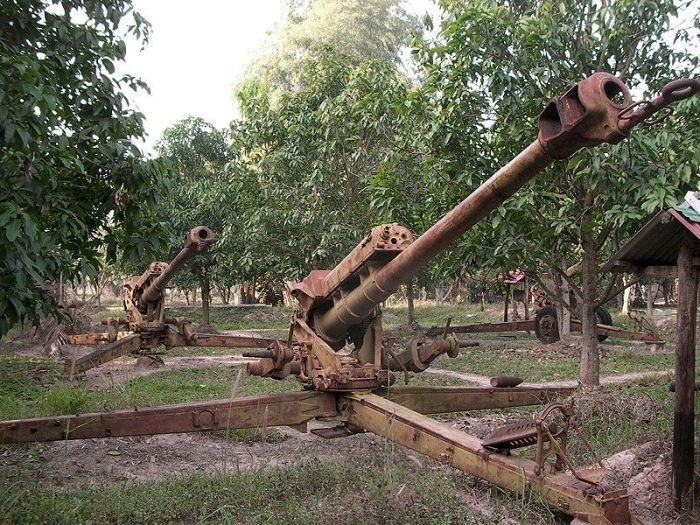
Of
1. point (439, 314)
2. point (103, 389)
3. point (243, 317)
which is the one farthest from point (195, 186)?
point (439, 314)

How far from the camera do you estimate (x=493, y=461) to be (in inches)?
154

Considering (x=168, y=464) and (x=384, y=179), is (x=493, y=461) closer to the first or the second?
(x=168, y=464)

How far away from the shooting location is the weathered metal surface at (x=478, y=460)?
331 centimetres

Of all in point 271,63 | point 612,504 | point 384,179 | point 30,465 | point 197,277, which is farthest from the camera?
point 271,63

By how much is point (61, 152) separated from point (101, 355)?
6.71m

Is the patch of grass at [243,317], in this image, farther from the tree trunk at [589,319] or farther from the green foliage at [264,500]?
the green foliage at [264,500]

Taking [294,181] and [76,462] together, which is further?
[294,181]

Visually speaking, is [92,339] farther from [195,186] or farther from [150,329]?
[195,186]

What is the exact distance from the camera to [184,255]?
9336 millimetres

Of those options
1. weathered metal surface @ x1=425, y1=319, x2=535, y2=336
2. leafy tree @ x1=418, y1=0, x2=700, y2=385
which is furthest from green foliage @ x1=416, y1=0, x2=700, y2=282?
weathered metal surface @ x1=425, y1=319, x2=535, y2=336

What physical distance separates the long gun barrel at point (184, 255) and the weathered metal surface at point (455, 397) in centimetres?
390

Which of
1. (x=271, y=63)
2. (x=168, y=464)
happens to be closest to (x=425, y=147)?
(x=168, y=464)

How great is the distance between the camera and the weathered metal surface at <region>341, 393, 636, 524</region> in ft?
10.8

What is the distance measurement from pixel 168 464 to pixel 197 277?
47.8 feet
